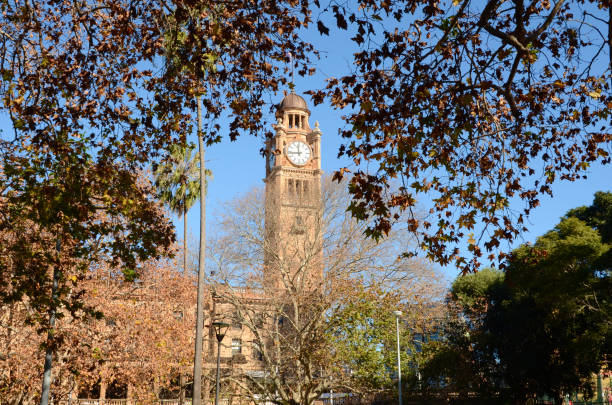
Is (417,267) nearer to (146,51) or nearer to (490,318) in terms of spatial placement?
(490,318)

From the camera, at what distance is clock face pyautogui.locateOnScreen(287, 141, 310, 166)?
214ft

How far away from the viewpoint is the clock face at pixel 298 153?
2574 inches

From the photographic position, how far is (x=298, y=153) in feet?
216

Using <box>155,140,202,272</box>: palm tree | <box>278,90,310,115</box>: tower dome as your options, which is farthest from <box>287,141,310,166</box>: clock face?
<box>155,140,202,272</box>: palm tree

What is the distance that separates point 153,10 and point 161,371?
17.8m

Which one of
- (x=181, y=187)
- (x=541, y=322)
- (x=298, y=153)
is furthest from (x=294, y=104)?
(x=541, y=322)

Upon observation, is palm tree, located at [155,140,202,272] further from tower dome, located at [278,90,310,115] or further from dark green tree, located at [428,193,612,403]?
tower dome, located at [278,90,310,115]

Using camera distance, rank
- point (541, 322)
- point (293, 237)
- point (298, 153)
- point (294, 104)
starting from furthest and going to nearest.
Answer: point (294, 104), point (298, 153), point (541, 322), point (293, 237)

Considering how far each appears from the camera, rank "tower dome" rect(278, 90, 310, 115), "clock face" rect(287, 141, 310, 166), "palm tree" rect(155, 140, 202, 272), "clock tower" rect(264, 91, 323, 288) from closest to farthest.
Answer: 1. "clock tower" rect(264, 91, 323, 288)
2. "palm tree" rect(155, 140, 202, 272)
3. "clock face" rect(287, 141, 310, 166)
4. "tower dome" rect(278, 90, 310, 115)

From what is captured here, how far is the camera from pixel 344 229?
27734 mm

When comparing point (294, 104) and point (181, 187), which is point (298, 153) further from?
point (181, 187)

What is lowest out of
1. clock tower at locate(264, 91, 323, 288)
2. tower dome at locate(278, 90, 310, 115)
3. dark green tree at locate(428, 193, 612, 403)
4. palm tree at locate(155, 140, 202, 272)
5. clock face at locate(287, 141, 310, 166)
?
dark green tree at locate(428, 193, 612, 403)

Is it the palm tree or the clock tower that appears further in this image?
the palm tree

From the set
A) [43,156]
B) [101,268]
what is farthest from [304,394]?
[43,156]
